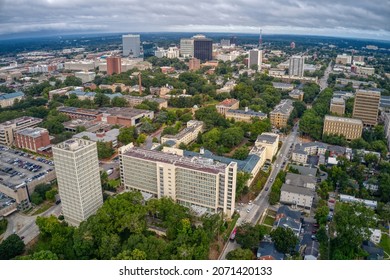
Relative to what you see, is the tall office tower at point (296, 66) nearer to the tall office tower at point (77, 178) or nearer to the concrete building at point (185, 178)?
the concrete building at point (185, 178)

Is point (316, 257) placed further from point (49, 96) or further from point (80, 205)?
point (49, 96)

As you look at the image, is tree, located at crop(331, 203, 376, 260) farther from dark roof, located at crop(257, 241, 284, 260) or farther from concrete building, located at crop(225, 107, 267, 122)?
concrete building, located at crop(225, 107, 267, 122)

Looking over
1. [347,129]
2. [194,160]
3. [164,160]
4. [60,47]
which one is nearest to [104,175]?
[164,160]

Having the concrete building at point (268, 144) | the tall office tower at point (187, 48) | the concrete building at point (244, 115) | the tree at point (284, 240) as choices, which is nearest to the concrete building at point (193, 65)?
the tall office tower at point (187, 48)

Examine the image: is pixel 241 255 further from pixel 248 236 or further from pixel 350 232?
pixel 350 232

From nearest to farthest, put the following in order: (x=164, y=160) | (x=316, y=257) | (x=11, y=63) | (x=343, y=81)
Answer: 1. (x=316, y=257)
2. (x=164, y=160)
3. (x=343, y=81)
4. (x=11, y=63)
